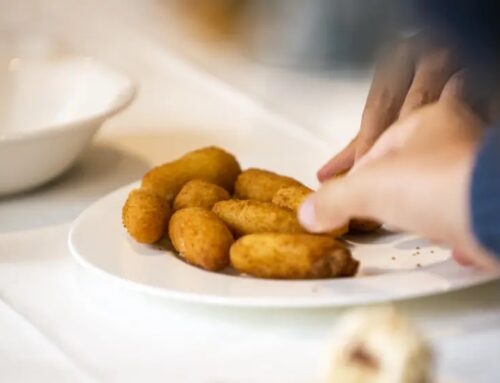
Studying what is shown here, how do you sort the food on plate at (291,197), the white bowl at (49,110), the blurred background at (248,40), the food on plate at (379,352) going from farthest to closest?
the blurred background at (248,40), the white bowl at (49,110), the food on plate at (291,197), the food on plate at (379,352)

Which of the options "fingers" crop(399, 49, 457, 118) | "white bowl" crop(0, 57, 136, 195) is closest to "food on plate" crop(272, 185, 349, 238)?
"fingers" crop(399, 49, 457, 118)

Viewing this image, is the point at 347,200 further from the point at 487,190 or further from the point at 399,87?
the point at 399,87

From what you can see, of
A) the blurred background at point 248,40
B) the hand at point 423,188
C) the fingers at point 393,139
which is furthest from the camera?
the blurred background at point 248,40

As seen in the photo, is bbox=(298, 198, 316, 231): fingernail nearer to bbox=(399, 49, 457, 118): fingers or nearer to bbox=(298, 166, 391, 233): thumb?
bbox=(298, 166, 391, 233): thumb

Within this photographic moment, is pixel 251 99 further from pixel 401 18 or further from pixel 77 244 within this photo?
pixel 77 244

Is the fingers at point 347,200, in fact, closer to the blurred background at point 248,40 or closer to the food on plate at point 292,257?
the food on plate at point 292,257

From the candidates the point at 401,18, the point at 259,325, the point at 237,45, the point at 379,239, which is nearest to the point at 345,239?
the point at 379,239

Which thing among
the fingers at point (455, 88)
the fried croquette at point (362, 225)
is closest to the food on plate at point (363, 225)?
the fried croquette at point (362, 225)
